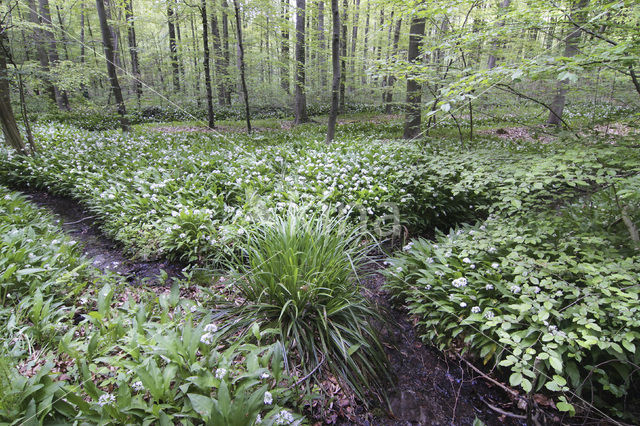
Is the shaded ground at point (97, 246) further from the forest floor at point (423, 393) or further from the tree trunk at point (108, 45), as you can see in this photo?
the tree trunk at point (108, 45)

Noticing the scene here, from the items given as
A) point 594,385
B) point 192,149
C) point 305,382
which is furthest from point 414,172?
point 192,149

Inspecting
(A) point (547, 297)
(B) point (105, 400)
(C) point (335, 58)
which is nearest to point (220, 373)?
(B) point (105, 400)

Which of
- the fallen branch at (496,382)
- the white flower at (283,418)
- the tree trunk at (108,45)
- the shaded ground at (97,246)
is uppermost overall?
the tree trunk at (108,45)

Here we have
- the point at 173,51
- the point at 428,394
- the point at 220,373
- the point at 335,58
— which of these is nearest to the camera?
the point at 220,373

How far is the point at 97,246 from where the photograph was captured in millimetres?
4492

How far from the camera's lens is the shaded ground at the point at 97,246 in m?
3.84

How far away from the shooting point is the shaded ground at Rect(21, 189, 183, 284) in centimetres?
384

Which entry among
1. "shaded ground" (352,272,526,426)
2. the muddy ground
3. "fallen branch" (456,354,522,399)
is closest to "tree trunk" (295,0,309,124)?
the muddy ground

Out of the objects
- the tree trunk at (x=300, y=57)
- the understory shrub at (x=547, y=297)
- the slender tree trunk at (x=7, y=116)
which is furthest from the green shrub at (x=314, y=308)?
the tree trunk at (x=300, y=57)

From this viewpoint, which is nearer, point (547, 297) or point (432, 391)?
point (547, 297)

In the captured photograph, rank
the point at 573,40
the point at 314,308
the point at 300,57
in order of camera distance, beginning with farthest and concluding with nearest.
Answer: the point at 300,57
the point at 573,40
the point at 314,308

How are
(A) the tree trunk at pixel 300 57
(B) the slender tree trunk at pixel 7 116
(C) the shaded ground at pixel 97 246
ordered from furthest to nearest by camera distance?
(A) the tree trunk at pixel 300 57 → (B) the slender tree trunk at pixel 7 116 → (C) the shaded ground at pixel 97 246

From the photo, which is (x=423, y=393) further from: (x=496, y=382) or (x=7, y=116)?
(x=7, y=116)

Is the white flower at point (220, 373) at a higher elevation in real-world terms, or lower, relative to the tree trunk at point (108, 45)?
lower
